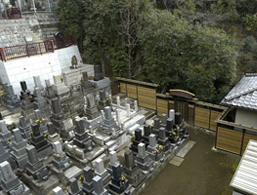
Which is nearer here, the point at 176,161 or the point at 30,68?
the point at 176,161

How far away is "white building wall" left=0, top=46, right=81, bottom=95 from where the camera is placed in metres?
18.3

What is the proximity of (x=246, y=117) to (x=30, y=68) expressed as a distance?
18450 mm

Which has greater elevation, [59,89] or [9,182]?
[59,89]

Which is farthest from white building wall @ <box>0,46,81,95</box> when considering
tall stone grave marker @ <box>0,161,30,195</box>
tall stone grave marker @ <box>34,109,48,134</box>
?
tall stone grave marker @ <box>0,161,30,195</box>

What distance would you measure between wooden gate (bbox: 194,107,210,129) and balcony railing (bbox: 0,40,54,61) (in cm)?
1551

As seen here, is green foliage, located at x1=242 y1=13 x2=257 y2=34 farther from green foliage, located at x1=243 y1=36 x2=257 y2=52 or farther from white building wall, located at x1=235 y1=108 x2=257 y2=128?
white building wall, located at x1=235 y1=108 x2=257 y2=128

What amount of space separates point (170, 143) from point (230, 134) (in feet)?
12.3

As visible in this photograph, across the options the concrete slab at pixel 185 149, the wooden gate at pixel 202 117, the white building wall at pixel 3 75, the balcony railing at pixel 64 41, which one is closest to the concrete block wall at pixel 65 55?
the balcony railing at pixel 64 41

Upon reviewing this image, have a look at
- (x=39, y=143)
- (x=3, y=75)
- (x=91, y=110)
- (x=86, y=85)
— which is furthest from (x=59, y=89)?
(x=39, y=143)

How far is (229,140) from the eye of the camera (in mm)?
12836

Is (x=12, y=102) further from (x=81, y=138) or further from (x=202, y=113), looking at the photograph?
(x=202, y=113)

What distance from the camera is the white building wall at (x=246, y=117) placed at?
1199 cm

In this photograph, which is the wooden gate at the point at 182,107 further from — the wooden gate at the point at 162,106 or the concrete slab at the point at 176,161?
the concrete slab at the point at 176,161

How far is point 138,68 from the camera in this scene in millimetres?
23000
